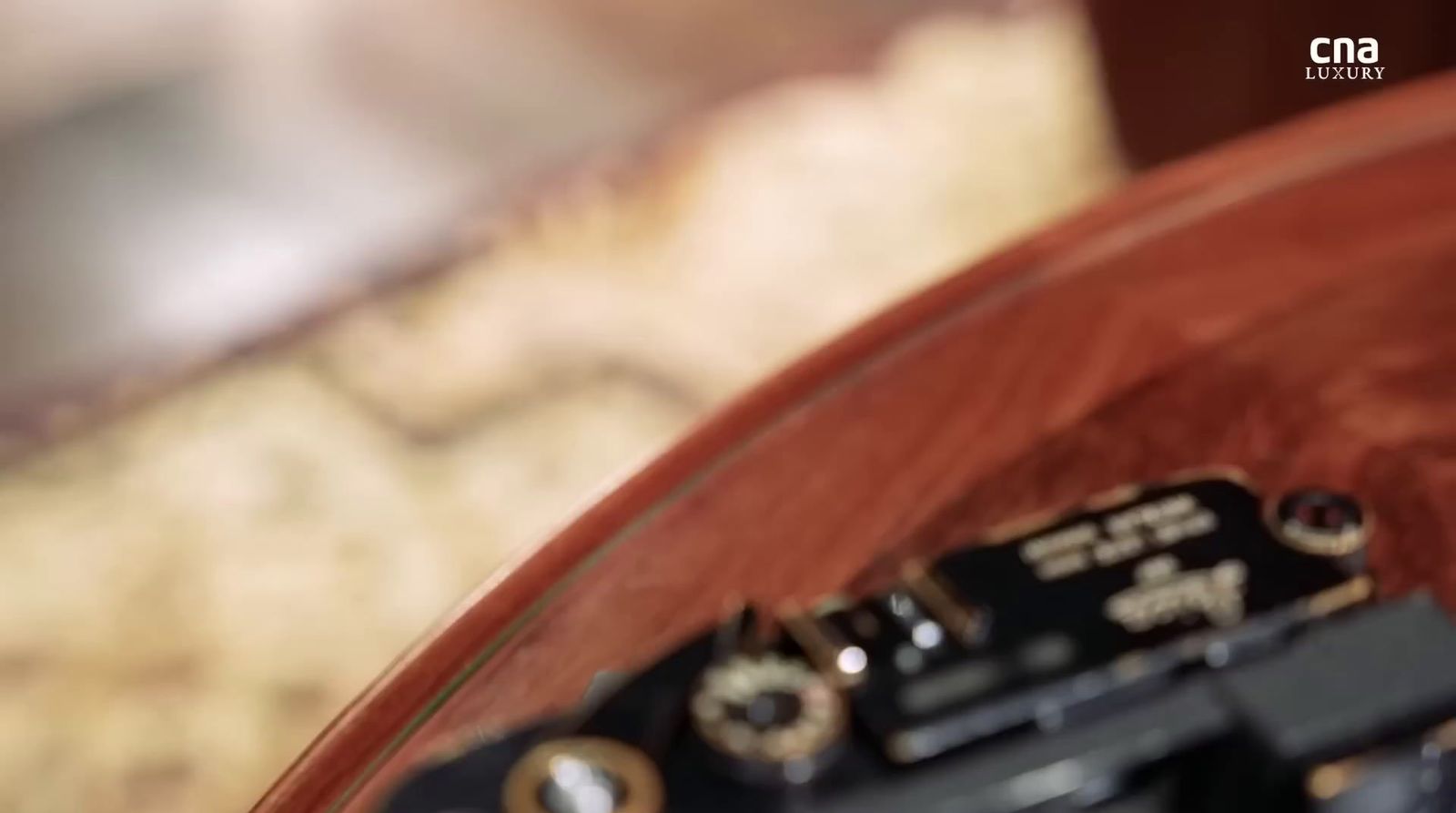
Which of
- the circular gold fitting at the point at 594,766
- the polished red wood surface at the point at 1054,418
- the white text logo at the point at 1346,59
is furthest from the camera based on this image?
the white text logo at the point at 1346,59

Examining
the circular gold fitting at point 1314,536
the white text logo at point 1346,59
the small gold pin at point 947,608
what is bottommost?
the white text logo at point 1346,59

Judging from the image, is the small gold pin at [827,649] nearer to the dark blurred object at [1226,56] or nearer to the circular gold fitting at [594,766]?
the circular gold fitting at [594,766]

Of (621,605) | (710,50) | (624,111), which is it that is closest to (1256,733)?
(621,605)

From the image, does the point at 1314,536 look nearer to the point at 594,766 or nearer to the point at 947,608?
the point at 947,608

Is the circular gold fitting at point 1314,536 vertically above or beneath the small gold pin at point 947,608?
beneath

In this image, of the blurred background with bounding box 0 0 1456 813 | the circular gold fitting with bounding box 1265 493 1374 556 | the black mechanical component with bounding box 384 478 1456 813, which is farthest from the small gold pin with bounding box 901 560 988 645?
the blurred background with bounding box 0 0 1456 813

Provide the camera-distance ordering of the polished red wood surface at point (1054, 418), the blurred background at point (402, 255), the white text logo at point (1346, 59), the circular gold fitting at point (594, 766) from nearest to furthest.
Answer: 1. the circular gold fitting at point (594, 766)
2. the polished red wood surface at point (1054, 418)
3. the blurred background at point (402, 255)
4. the white text logo at point (1346, 59)

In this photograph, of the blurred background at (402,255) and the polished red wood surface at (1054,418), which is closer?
the polished red wood surface at (1054,418)

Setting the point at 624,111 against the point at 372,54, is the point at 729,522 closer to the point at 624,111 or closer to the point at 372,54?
the point at 624,111

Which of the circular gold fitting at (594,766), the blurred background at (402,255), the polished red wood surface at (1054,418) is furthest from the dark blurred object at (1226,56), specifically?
the circular gold fitting at (594,766)

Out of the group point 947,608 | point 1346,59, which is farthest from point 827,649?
point 1346,59
